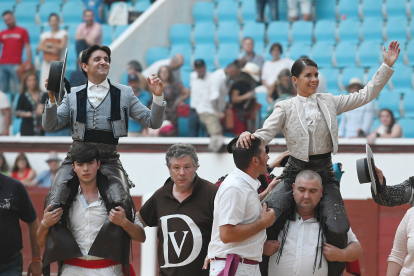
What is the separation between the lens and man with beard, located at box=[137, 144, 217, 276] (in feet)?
12.8

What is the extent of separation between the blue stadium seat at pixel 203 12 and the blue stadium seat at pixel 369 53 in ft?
8.22

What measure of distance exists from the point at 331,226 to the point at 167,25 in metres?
6.75

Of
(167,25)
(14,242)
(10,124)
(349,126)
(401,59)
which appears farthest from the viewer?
(167,25)

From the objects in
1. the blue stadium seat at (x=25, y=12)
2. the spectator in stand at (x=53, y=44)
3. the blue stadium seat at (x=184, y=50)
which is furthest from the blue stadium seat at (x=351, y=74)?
the blue stadium seat at (x=25, y=12)

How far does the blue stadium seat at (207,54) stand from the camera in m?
8.91

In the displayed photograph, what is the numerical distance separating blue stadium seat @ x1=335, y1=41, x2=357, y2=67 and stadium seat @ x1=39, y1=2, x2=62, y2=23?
15.6ft

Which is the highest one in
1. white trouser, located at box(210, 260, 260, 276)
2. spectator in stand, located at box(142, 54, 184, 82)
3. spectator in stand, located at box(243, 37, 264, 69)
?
spectator in stand, located at box(243, 37, 264, 69)

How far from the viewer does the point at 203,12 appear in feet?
32.6

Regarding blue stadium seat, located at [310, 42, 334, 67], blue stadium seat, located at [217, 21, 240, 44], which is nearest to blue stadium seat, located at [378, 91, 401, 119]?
blue stadium seat, located at [310, 42, 334, 67]

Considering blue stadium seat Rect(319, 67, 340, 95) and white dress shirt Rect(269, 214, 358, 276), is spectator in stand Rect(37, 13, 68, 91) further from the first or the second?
white dress shirt Rect(269, 214, 358, 276)

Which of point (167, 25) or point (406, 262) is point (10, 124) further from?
point (406, 262)

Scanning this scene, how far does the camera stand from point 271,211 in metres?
3.38

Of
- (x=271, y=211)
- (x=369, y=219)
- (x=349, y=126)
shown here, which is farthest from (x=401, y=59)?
(x=271, y=211)

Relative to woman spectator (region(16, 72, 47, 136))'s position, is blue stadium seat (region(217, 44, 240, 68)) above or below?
above
